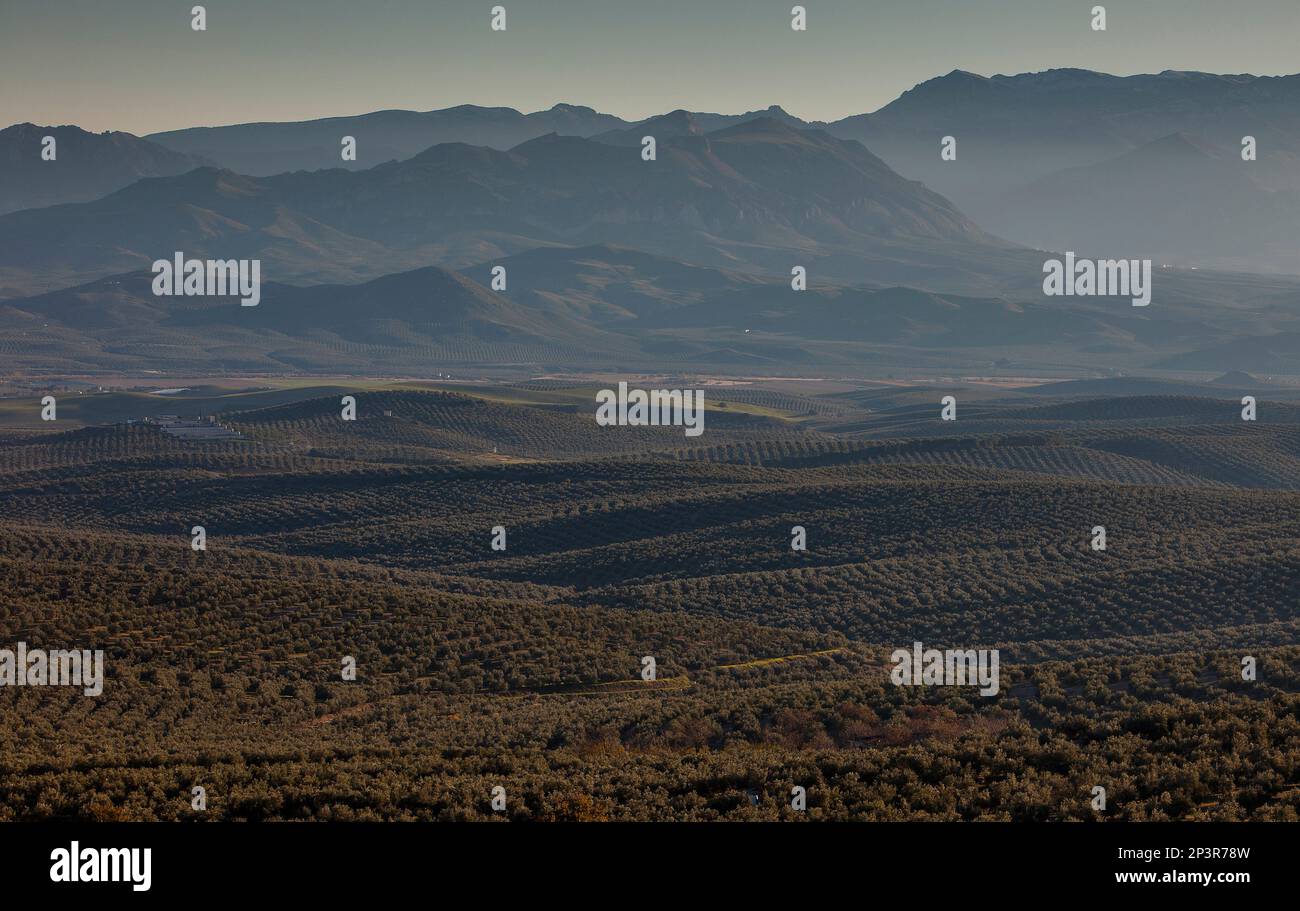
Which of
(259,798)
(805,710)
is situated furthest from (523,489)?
(259,798)

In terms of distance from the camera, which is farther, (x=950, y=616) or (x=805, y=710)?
(x=950, y=616)

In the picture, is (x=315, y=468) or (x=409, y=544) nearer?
(x=409, y=544)

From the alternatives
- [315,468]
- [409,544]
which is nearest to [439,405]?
[315,468]

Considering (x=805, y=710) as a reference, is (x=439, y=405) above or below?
above

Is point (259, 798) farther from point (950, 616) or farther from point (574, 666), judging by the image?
point (950, 616)

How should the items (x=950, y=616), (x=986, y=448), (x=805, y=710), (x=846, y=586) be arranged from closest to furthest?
(x=805, y=710), (x=950, y=616), (x=846, y=586), (x=986, y=448)

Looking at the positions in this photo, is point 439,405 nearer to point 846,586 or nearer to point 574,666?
point 846,586

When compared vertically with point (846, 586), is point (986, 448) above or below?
above

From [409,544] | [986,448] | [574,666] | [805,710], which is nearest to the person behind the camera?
[805,710]
